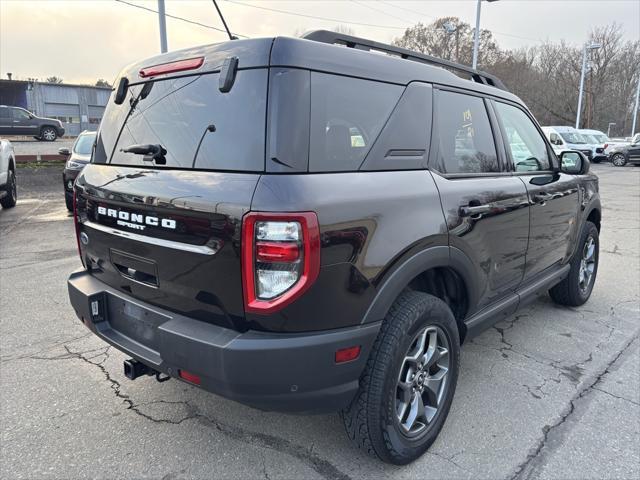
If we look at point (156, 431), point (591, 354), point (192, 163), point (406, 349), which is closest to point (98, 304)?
point (156, 431)

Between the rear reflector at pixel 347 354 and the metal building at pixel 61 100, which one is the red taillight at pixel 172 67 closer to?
the rear reflector at pixel 347 354

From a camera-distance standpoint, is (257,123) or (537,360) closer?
(257,123)

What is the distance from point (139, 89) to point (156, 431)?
6.16ft

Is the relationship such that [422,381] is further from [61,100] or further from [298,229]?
[61,100]

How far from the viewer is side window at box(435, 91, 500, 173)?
267 centimetres

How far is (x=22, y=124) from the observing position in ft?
81.6

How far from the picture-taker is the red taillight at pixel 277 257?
1.83 metres

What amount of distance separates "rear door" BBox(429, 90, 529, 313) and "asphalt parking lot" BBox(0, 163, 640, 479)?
69cm

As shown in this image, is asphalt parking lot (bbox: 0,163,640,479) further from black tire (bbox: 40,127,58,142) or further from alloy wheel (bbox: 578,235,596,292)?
black tire (bbox: 40,127,58,142)

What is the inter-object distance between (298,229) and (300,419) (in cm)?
144

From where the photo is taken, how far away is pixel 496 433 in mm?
2670

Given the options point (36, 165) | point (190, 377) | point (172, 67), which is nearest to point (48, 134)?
point (36, 165)

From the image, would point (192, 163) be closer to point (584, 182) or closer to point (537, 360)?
point (537, 360)

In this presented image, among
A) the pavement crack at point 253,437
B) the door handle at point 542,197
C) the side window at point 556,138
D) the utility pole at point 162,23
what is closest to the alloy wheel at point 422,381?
the pavement crack at point 253,437
